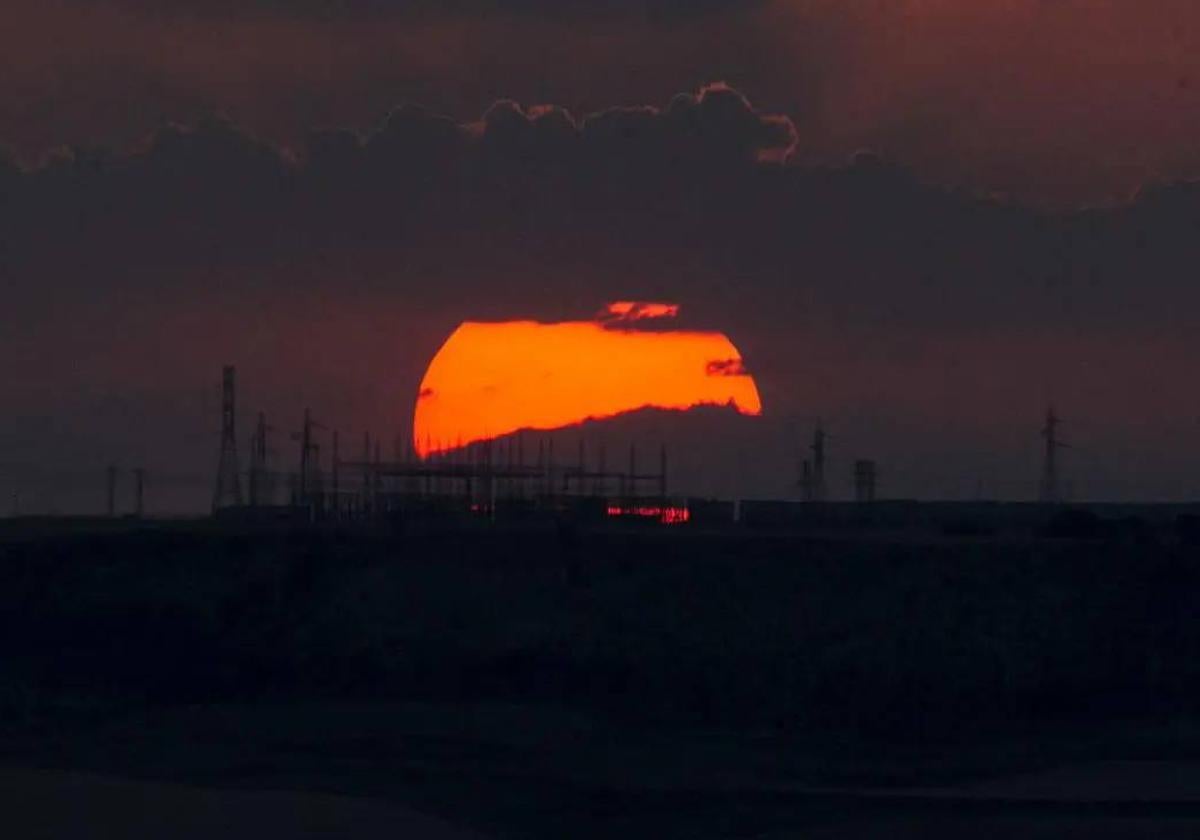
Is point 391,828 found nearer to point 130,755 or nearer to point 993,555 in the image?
point 130,755

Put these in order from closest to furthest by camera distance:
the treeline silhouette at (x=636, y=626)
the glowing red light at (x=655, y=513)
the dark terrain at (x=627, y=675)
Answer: the dark terrain at (x=627, y=675)
the treeline silhouette at (x=636, y=626)
the glowing red light at (x=655, y=513)

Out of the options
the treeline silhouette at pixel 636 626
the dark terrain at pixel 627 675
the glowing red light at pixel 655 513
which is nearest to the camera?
the dark terrain at pixel 627 675

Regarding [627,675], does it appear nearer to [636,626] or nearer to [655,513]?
[636,626]

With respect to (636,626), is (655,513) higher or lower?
higher

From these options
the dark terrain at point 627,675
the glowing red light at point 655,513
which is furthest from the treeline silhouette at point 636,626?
the glowing red light at point 655,513

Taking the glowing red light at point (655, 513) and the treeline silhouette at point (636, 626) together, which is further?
the glowing red light at point (655, 513)

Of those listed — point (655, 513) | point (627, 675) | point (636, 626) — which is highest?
point (655, 513)

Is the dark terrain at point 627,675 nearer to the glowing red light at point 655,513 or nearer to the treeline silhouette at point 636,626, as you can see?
the treeline silhouette at point 636,626

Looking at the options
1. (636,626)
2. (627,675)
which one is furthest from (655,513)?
(627,675)

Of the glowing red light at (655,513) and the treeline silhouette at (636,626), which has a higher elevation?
the glowing red light at (655,513)

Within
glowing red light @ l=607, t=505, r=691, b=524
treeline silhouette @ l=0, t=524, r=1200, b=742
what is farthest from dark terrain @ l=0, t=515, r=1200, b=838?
glowing red light @ l=607, t=505, r=691, b=524

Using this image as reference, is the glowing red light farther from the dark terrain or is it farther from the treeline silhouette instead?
the treeline silhouette

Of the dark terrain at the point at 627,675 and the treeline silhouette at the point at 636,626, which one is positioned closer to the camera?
the dark terrain at the point at 627,675
